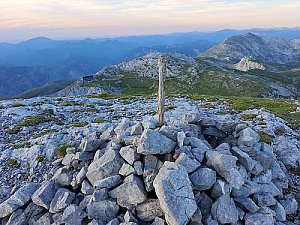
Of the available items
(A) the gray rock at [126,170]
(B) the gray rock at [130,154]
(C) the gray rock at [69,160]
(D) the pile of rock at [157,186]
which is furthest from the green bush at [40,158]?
(A) the gray rock at [126,170]

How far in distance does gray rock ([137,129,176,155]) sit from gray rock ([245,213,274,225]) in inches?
196

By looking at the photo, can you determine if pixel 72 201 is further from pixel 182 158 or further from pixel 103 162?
pixel 182 158

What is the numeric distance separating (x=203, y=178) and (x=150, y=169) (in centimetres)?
263

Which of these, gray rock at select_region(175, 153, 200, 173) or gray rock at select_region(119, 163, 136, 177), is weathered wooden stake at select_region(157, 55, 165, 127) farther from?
gray rock at select_region(119, 163, 136, 177)

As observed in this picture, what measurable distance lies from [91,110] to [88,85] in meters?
126

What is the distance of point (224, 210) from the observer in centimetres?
1388

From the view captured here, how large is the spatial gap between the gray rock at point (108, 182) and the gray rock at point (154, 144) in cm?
178

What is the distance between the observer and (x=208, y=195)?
1496cm

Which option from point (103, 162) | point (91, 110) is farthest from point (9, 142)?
point (103, 162)

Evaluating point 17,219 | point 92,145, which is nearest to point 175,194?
point 92,145

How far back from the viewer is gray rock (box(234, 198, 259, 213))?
1451 cm

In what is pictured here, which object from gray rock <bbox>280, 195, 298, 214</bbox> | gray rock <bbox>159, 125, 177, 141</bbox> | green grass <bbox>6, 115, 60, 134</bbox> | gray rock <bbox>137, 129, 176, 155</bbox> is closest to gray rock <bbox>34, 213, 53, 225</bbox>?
gray rock <bbox>137, 129, 176, 155</bbox>

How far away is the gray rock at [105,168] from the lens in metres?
15.5

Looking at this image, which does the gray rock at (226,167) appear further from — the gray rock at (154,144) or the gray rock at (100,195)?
the gray rock at (100,195)
